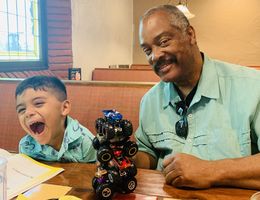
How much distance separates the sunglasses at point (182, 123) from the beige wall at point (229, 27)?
18.1 ft

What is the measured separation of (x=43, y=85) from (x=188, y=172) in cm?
58

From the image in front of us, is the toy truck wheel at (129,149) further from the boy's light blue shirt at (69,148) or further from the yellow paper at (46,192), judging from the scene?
the boy's light blue shirt at (69,148)

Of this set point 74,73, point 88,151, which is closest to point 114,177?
point 88,151

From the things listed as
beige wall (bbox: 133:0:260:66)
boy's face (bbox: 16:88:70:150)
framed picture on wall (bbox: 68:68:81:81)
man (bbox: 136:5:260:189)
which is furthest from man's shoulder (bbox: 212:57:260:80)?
beige wall (bbox: 133:0:260:66)

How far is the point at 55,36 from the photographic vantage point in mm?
3074

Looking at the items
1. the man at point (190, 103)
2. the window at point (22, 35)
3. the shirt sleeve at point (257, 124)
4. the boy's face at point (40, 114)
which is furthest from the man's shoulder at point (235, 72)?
the window at point (22, 35)

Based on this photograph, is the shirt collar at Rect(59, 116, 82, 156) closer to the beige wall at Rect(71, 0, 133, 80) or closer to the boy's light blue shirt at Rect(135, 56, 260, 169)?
the boy's light blue shirt at Rect(135, 56, 260, 169)

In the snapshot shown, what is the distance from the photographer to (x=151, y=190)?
782mm

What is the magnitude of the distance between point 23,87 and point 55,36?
2198 mm

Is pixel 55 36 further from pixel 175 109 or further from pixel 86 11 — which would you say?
pixel 175 109

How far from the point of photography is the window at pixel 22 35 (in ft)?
8.20

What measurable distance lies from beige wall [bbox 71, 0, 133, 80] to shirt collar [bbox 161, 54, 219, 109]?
2.47 metres

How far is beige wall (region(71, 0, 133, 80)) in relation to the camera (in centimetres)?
348

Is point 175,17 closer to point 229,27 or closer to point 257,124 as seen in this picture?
point 257,124
